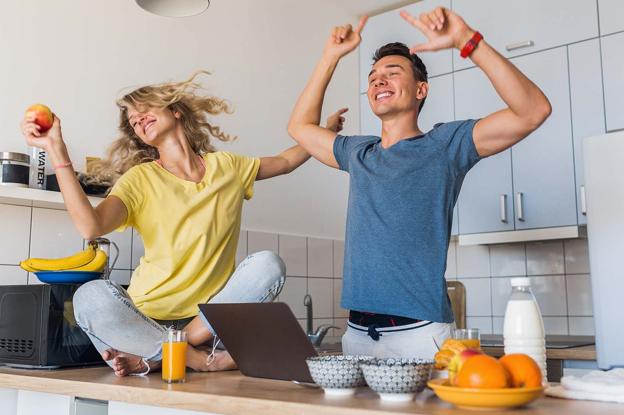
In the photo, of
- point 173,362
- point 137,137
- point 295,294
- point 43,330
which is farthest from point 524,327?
point 295,294

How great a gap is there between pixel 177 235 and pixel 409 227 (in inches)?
27.1

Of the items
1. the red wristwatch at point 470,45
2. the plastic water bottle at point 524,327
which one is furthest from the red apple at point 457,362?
the red wristwatch at point 470,45

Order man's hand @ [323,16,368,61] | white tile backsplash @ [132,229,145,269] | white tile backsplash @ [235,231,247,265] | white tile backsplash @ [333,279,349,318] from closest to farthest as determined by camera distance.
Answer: man's hand @ [323,16,368,61], white tile backsplash @ [132,229,145,269], white tile backsplash @ [235,231,247,265], white tile backsplash @ [333,279,349,318]

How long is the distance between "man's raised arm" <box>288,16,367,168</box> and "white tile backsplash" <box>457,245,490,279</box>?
164 cm

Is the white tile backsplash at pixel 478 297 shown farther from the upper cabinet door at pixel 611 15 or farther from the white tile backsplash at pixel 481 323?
the upper cabinet door at pixel 611 15

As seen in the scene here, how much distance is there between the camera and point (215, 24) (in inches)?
111

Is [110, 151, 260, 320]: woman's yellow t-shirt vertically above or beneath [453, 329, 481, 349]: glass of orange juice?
above

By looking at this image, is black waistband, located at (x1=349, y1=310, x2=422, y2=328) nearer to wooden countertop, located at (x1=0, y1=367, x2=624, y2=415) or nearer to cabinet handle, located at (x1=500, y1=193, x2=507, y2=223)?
wooden countertop, located at (x1=0, y1=367, x2=624, y2=415)

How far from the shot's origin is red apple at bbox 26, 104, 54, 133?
5.36 feet

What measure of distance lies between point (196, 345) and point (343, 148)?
0.65m

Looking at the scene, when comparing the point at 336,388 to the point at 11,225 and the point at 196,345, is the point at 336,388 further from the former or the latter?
the point at 11,225

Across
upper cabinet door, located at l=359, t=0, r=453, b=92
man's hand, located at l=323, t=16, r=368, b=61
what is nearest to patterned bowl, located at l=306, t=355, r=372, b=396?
man's hand, located at l=323, t=16, r=368, b=61

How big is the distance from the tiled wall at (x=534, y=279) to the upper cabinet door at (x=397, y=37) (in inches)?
35.0

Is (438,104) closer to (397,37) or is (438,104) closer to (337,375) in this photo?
(397,37)
